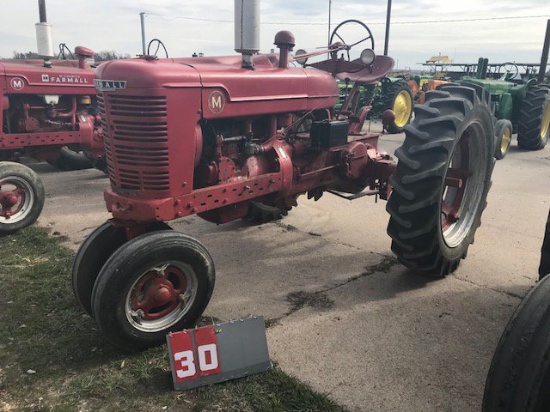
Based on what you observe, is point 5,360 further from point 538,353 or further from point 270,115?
point 538,353

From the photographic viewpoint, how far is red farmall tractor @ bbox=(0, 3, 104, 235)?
20.1ft

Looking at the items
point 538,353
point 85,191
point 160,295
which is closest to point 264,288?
point 160,295

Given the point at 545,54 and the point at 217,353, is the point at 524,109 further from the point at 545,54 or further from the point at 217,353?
the point at 217,353

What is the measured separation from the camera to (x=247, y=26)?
3354mm

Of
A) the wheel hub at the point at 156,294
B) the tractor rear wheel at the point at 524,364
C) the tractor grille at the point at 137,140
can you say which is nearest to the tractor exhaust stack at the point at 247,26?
the tractor grille at the point at 137,140

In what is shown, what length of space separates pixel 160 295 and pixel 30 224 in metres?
2.91

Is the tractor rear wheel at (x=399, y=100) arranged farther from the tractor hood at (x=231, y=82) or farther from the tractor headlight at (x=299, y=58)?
the tractor hood at (x=231, y=82)

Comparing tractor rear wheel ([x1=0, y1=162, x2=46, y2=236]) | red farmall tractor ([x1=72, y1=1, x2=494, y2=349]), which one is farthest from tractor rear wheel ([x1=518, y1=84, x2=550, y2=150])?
tractor rear wheel ([x1=0, y1=162, x2=46, y2=236])

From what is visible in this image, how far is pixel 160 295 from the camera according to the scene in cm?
284

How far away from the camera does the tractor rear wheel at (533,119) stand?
10195 mm

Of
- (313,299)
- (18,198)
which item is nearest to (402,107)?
(18,198)

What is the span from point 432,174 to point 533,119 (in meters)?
8.25

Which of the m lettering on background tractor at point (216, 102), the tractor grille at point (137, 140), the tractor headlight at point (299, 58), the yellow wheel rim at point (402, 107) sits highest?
the tractor headlight at point (299, 58)

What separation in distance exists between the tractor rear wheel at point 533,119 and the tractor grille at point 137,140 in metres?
9.48
